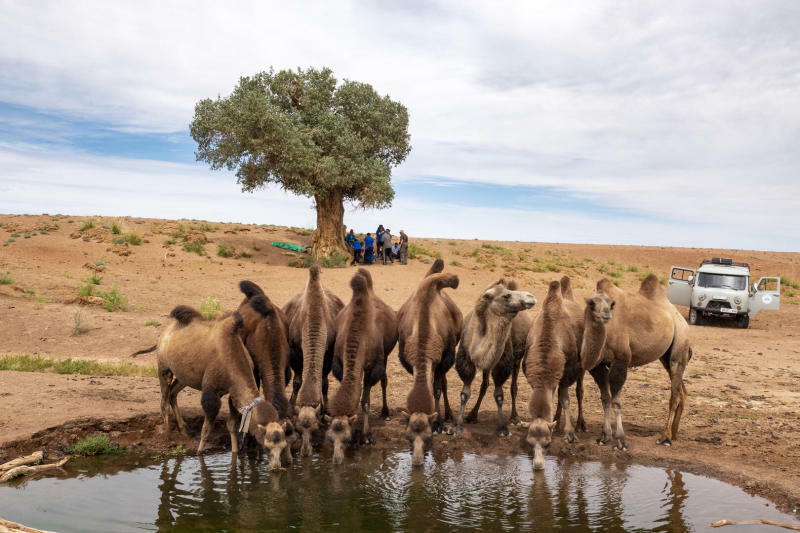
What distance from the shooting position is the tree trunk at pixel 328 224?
34812mm

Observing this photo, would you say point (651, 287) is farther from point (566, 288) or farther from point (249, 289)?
point (249, 289)

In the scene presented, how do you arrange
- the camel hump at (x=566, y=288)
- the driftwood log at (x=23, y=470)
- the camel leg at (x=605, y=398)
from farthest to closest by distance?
the camel hump at (x=566, y=288)
the camel leg at (x=605, y=398)
the driftwood log at (x=23, y=470)

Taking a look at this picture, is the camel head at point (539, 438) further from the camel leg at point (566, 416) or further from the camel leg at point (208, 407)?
the camel leg at point (208, 407)

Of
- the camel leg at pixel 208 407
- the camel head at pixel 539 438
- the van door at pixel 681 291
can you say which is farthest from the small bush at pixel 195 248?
the camel head at pixel 539 438

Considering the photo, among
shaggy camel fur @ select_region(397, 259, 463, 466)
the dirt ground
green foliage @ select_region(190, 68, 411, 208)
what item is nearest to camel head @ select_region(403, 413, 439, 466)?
shaggy camel fur @ select_region(397, 259, 463, 466)

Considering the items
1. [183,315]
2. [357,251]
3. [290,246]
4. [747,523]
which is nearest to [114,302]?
[183,315]

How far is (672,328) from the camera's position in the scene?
10.0 m

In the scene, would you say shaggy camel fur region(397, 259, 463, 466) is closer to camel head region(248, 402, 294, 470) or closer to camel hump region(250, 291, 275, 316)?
camel head region(248, 402, 294, 470)

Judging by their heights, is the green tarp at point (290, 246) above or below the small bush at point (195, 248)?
above

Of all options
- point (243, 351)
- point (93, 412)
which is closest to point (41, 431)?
point (93, 412)

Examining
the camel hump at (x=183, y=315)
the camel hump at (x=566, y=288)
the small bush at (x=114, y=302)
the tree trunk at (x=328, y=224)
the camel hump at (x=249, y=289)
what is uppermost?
the tree trunk at (x=328, y=224)

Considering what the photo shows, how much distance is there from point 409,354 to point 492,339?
136 centimetres

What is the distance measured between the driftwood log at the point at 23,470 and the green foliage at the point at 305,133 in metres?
24.9

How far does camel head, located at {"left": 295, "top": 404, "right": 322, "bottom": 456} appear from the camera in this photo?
841 centimetres
